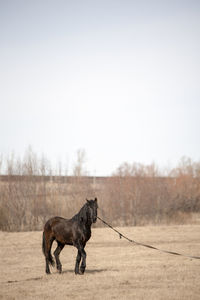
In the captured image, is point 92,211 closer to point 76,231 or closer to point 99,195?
point 76,231

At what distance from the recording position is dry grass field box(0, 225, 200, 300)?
7.58 meters

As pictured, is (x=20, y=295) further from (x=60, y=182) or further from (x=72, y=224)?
(x=60, y=182)

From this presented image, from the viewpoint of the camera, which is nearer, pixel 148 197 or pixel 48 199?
pixel 48 199

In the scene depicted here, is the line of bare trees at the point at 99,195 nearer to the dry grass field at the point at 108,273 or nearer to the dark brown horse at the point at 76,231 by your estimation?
the dry grass field at the point at 108,273

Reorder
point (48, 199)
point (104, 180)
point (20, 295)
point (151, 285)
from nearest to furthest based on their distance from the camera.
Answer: point (20, 295)
point (151, 285)
point (48, 199)
point (104, 180)

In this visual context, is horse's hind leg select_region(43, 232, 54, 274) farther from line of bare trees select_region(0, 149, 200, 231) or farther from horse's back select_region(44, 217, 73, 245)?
line of bare trees select_region(0, 149, 200, 231)

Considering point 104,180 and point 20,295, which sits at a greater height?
point 104,180

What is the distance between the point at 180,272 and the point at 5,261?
6.23m

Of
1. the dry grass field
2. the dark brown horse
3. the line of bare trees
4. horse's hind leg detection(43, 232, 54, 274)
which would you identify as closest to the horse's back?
the dark brown horse

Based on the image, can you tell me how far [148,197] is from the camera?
25938 millimetres

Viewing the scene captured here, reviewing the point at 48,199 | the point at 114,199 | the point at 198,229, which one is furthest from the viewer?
the point at 114,199

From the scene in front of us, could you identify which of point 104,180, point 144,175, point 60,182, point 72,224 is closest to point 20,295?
point 72,224

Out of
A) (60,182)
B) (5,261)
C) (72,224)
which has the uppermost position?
(60,182)

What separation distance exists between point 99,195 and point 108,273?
14.8 meters
